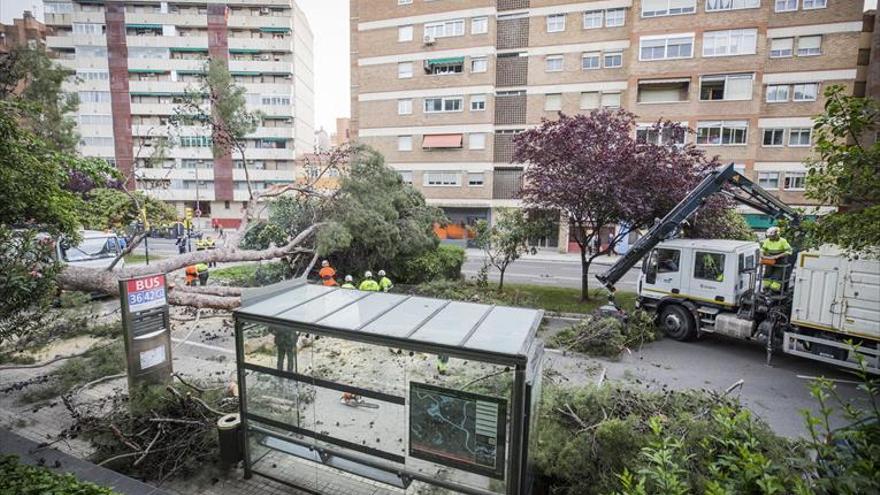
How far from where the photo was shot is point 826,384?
8.18 feet

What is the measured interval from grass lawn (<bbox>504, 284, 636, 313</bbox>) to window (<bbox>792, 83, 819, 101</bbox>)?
2028cm

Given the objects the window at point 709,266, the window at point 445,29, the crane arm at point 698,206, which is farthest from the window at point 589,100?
the window at point 709,266

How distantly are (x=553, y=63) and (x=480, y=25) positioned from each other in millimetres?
5743

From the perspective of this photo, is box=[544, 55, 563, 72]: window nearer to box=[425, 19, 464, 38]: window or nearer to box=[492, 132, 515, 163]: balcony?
box=[492, 132, 515, 163]: balcony

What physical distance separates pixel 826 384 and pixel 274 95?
53.2 meters

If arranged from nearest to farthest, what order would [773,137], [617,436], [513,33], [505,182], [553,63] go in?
[617,436] < [773,137] < [553,63] < [513,33] < [505,182]

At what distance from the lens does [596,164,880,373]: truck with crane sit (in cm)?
827

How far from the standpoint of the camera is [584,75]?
29172 millimetres

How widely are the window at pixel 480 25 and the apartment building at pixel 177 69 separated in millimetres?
26135

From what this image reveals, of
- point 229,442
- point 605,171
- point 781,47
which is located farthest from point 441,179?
point 229,442

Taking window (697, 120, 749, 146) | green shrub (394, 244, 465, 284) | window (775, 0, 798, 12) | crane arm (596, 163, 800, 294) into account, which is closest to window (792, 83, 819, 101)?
window (697, 120, 749, 146)

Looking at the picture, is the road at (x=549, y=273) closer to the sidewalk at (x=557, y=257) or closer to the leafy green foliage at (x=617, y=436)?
the sidewalk at (x=557, y=257)

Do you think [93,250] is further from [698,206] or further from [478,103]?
[478,103]

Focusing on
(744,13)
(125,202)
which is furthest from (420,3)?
(125,202)
